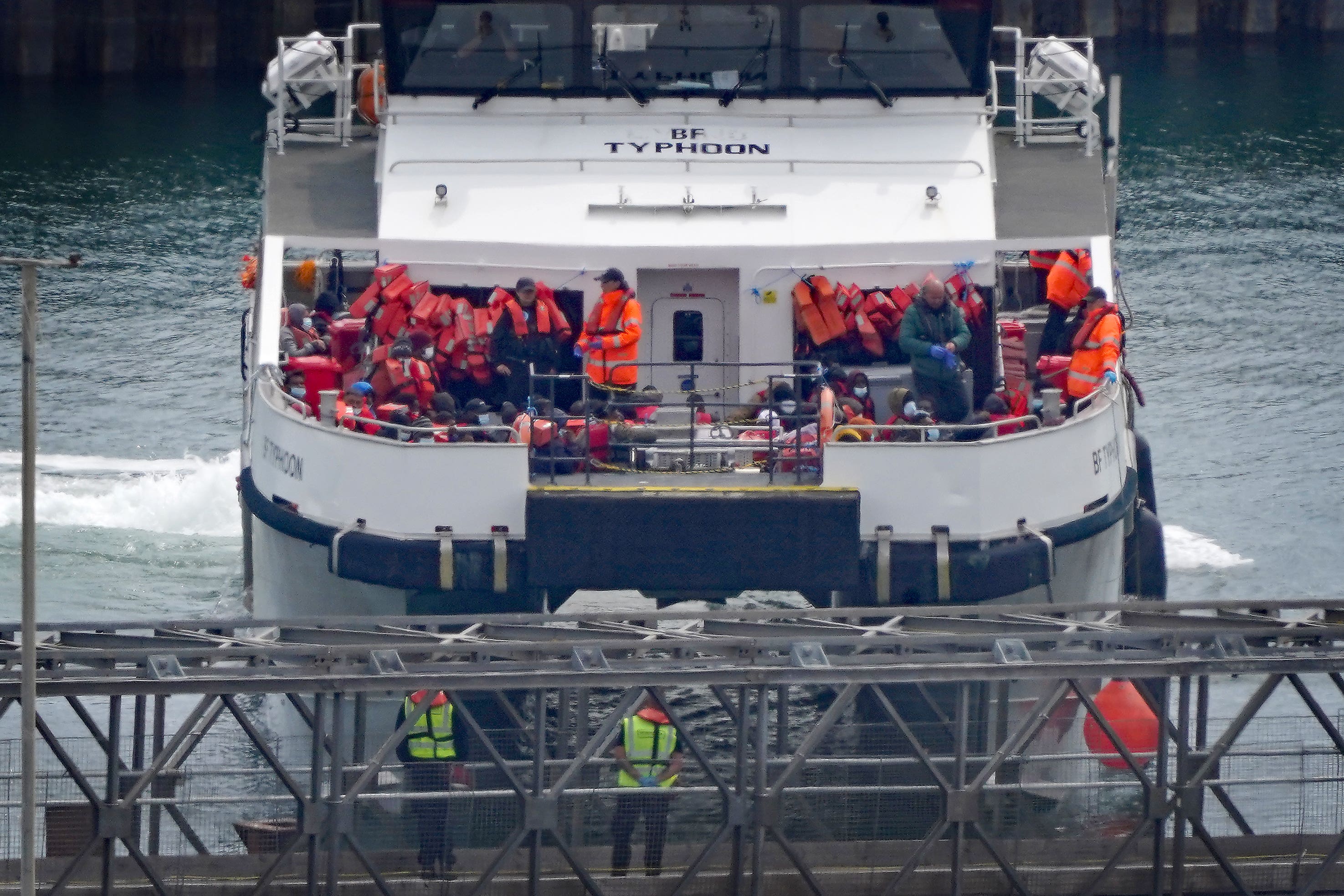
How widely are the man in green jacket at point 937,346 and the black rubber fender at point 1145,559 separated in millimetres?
3026

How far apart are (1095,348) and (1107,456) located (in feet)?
3.26

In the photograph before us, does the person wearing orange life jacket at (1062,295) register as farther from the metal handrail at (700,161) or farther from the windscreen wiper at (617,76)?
the windscreen wiper at (617,76)

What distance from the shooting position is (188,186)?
34.2 meters

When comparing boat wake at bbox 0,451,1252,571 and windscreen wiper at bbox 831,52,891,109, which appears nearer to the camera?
windscreen wiper at bbox 831,52,891,109

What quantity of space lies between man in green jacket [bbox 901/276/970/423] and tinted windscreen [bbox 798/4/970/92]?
226cm

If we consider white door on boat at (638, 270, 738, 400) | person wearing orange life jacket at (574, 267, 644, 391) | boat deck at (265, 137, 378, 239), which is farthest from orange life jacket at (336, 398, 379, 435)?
white door on boat at (638, 270, 738, 400)

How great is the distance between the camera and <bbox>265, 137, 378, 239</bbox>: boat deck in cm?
1598

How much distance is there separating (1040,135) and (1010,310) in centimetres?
162

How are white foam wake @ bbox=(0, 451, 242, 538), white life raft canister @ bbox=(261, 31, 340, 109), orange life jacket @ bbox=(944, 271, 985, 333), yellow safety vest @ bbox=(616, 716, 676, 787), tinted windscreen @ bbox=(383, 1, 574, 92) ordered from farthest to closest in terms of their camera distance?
white foam wake @ bbox=(0, 451, 242, 538)
white life raft canister @ bbox=(261, 31, 340, 109)
tinted windscreen @ bbox=(383, 1, 574, 92)
orange life jacket @ bbox=(944, 271, 985, 333)
yellow safety vest @ bbox=(616, 716, 676, 787)

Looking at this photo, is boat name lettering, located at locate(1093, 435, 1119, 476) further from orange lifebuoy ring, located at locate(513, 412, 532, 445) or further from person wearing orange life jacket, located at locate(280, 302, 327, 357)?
person wearing orange life jacket, located at locate(280, 302, 327, 357)

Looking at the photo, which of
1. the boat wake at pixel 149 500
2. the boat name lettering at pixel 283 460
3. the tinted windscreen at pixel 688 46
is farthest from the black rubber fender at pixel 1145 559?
the boat name lettering at pixel 283 460

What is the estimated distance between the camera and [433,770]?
11.7m

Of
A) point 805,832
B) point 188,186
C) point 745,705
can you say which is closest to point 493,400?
point 805,832

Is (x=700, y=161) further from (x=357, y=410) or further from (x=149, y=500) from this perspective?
(x=149, y=500)
